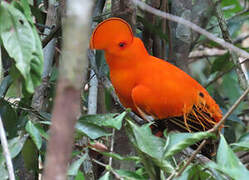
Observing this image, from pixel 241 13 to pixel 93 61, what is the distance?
128 centimetres

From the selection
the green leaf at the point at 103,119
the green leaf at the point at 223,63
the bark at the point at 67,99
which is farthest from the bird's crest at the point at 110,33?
the green leaf at the point at 223,63

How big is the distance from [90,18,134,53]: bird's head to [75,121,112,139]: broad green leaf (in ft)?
1.43

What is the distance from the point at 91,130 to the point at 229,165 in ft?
1.25

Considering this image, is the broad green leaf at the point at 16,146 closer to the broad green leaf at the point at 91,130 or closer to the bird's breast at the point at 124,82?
the broad green leaf at the point at 91,130

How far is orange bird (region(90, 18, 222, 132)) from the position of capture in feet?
5.27

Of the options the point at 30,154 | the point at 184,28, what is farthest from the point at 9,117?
the point at 184,28

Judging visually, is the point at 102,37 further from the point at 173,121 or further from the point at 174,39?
the point at 174,39

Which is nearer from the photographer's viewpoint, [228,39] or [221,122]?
[221,122]

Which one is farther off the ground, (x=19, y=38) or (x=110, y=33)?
(x=110, y=33)

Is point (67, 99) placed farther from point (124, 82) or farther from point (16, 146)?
point (124, 82)

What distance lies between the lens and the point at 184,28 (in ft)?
7.80

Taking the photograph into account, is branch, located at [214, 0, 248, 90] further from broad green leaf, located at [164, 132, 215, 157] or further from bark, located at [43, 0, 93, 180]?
bark, located at [43, 0, 93, 180]

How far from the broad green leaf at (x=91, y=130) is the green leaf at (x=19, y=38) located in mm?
207

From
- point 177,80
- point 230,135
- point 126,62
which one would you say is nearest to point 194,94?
point 177,80
